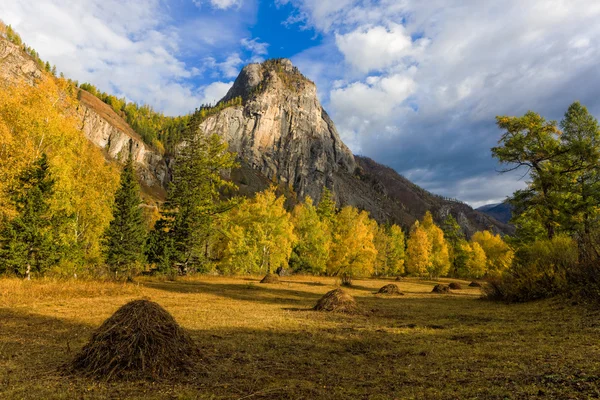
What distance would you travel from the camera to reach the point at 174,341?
6441 millimetres

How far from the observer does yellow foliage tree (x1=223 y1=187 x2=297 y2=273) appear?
33.4 m

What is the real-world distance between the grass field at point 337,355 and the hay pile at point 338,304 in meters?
0.94

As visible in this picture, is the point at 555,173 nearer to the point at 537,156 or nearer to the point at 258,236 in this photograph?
the point at 537,156

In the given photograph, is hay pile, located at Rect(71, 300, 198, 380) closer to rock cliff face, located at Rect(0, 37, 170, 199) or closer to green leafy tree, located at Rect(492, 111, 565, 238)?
green leafy tree, located at Rect(492, 111, 565, 238)

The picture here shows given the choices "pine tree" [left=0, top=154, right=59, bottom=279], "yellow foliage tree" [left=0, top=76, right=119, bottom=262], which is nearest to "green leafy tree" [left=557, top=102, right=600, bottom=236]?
"pine tree" [left=0, top=154, right=59, bottom=279]

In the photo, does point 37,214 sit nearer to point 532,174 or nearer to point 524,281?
Answer: point 524,281

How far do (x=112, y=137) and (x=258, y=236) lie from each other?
154 meters

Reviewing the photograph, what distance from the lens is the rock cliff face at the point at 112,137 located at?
480 ft

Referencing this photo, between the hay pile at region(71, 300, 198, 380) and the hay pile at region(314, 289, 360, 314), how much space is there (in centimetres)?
920

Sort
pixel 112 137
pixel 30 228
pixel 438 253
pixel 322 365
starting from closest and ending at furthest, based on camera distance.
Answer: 1. pixel 322 365
2. pixel 30 228
3. pixel 438 253
4. pixel 112 137

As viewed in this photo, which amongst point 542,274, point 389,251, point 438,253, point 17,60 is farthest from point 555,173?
point 17,60

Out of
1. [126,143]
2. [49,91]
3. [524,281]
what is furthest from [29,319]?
[126,143]

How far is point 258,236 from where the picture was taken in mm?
33938

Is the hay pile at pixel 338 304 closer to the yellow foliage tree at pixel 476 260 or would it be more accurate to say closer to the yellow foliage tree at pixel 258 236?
the yellow foliage tree at pixel 258 236
